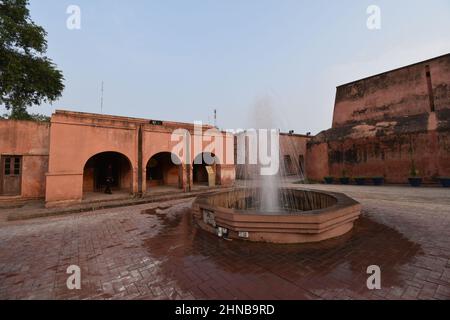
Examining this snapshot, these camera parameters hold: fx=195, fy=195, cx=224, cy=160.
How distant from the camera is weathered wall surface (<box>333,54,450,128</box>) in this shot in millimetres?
16203

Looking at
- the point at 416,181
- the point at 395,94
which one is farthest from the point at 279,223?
the point at 395,94

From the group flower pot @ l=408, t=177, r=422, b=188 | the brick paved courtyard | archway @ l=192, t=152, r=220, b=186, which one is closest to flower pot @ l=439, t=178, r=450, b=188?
flower pot @ l=408, t=177, r=422, b=188

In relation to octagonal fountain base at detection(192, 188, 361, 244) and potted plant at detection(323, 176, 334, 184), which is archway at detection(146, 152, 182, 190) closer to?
octagonal fountain base at detection(192, 188, 361, 244)

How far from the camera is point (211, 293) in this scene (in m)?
2.98

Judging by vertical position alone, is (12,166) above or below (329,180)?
above

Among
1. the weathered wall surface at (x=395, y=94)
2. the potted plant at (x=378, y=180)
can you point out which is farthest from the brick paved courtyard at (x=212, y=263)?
the weathered wall surface at (x=395, y=94)

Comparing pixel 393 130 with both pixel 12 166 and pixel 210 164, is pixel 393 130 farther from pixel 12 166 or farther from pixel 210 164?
pixel 12 166

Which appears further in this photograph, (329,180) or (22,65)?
(329,180)

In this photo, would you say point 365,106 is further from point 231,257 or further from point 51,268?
point 51,268

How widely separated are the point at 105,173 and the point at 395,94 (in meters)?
25.9

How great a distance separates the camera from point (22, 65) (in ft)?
42.8

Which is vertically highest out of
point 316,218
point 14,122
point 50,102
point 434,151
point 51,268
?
point 50,102
